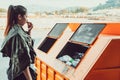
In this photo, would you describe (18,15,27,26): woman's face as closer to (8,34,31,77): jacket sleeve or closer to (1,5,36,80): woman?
(1,5,36,80): woman

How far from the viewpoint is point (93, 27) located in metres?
2.60

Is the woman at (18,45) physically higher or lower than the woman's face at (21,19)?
lower

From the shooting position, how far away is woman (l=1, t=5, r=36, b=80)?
205 centimetres

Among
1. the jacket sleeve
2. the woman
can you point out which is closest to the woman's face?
the woman

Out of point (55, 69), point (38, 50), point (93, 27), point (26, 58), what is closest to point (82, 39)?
point (93, 27)

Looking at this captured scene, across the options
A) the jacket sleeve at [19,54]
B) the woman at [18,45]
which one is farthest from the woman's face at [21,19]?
the jacket sleeve at [19,54]

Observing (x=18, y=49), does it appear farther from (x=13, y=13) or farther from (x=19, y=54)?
(x=13, y=13)

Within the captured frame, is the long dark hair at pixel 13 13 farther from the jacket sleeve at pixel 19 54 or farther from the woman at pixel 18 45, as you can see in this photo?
the jacket sleeve at pixel 19 54

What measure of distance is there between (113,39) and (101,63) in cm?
21

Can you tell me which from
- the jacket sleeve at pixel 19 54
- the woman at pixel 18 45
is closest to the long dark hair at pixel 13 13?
the woman at pixel 18 45

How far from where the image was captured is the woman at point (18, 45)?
80.8 inches

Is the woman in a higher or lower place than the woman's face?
lower

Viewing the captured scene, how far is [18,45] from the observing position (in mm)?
2041

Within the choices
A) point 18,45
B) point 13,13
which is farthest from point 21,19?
point 18,45
